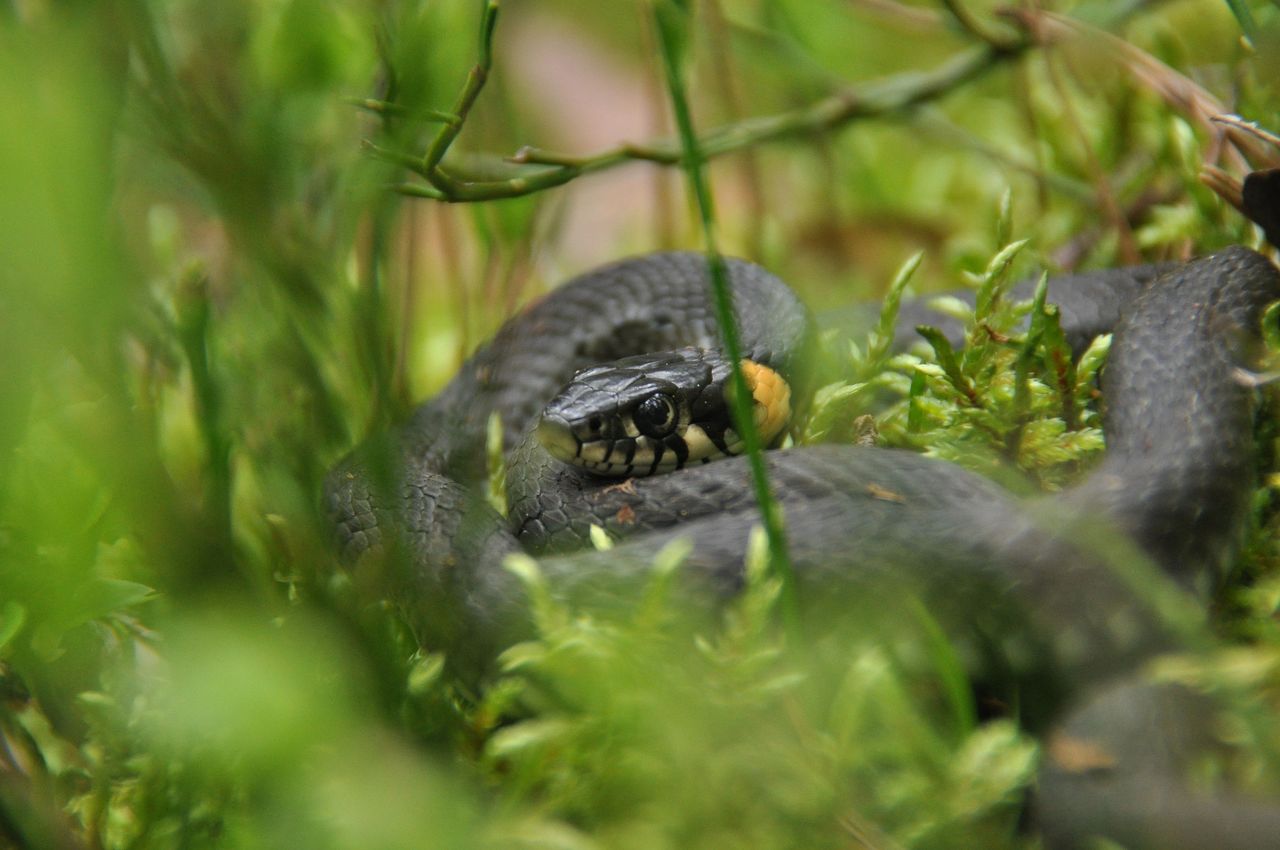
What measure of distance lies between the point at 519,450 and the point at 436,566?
473 millimetres

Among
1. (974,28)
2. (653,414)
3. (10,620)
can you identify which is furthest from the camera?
(974,28)

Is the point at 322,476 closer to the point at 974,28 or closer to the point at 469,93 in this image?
the point at 469,93

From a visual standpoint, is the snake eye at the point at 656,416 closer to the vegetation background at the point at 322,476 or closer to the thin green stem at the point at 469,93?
the vegetation background at the point at 322,476

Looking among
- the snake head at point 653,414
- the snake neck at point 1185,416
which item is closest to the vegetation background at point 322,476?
the snake neck at point 1185,416

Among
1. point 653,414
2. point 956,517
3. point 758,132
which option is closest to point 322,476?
point 653,414

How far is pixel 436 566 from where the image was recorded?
1.83 metres

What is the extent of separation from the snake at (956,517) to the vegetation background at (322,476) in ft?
0.30

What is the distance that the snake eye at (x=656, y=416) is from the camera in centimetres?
222

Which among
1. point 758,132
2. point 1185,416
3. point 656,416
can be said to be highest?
point 758,132

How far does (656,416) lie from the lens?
2.25m

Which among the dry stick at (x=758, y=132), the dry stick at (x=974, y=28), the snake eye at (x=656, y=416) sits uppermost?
the dry stick at (x=974, y=28)

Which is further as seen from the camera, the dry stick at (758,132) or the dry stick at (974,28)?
the dry stick at (974,28)

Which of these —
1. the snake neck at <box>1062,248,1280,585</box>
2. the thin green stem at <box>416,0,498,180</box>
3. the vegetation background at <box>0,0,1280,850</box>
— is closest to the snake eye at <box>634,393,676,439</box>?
the vegetation background at <box>0,0,1280,850</box>

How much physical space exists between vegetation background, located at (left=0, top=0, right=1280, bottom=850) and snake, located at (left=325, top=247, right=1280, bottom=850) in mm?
91
